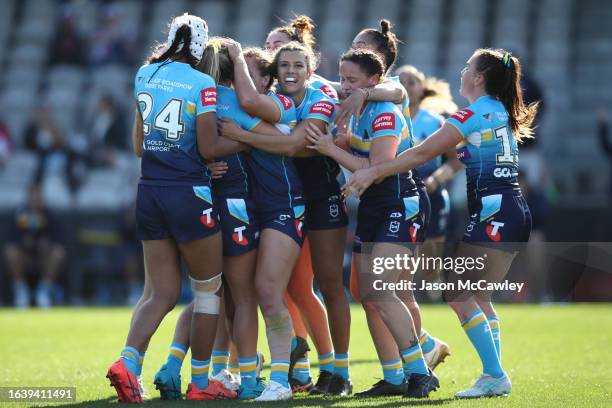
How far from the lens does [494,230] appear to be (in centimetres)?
673

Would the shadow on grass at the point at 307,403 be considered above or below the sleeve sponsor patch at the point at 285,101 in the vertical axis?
below

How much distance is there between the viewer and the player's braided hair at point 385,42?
7.40m

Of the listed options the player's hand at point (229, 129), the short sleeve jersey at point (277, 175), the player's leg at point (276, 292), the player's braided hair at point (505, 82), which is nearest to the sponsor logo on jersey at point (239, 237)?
the player's leg at point (276, 292)

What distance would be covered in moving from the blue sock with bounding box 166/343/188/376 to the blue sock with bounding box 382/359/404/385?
1320mm

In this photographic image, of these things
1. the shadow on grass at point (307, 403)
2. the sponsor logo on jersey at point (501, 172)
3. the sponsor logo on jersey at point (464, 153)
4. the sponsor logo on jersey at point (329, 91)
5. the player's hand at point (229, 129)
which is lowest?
the shadow on grass at point (307, 403)

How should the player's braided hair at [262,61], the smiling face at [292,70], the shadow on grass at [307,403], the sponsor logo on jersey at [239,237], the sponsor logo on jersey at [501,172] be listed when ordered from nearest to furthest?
the shadow on grass at [307,403] < the sponsor logo on jersey at [239,237] < the sponsor logo on jersey at [501,172] < the smiling face at [292,70] < the player's braided hair at [262,61]

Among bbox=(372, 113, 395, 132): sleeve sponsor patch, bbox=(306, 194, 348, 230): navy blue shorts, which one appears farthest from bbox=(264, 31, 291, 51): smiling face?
bbox=(306, 194, 348, 230): navy blue shorts

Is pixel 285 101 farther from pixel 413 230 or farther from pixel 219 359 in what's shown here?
pixel 219 359

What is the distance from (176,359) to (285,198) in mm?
1255

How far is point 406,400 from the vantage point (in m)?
6.54

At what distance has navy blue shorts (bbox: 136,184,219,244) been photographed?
6.45 metres

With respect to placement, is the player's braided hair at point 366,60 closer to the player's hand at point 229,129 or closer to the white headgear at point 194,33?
the player's hand at point 229,129

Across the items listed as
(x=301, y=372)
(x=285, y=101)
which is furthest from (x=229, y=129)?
(x=301, y=372)

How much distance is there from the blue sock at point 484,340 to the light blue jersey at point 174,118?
6.38 ft
